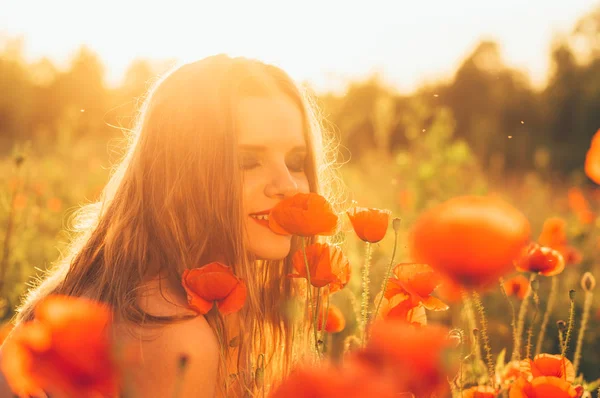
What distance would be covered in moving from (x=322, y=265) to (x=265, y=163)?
24.4 inches

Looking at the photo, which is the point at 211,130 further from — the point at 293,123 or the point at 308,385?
the point at 308,385

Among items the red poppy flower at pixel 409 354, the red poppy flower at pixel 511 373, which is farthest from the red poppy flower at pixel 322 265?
the red poppy flower at pixel 409 354

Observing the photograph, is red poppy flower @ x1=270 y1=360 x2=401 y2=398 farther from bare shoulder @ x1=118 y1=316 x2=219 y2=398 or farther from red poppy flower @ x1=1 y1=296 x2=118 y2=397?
bare shoulder @ x1=118 y1=316 x2=219 y2=398

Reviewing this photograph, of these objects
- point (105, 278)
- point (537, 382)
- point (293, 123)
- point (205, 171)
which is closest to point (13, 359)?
point (537, 382)

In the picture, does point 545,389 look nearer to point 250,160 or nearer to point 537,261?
point 537,261

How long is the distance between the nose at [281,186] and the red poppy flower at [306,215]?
1.49ft

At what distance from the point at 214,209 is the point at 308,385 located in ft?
4.21

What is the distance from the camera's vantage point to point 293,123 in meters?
1.89

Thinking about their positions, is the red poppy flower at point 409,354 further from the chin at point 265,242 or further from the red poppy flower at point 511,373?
the chin at point 265,242

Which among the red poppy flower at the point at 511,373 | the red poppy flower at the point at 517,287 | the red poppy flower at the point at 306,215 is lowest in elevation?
the red poppy flower at the point at 517,287

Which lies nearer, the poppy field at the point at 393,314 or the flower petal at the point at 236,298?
the poppy field at the point at 393,314

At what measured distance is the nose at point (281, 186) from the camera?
164cm

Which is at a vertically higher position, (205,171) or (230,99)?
(230,99)

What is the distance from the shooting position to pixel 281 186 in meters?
1.65
